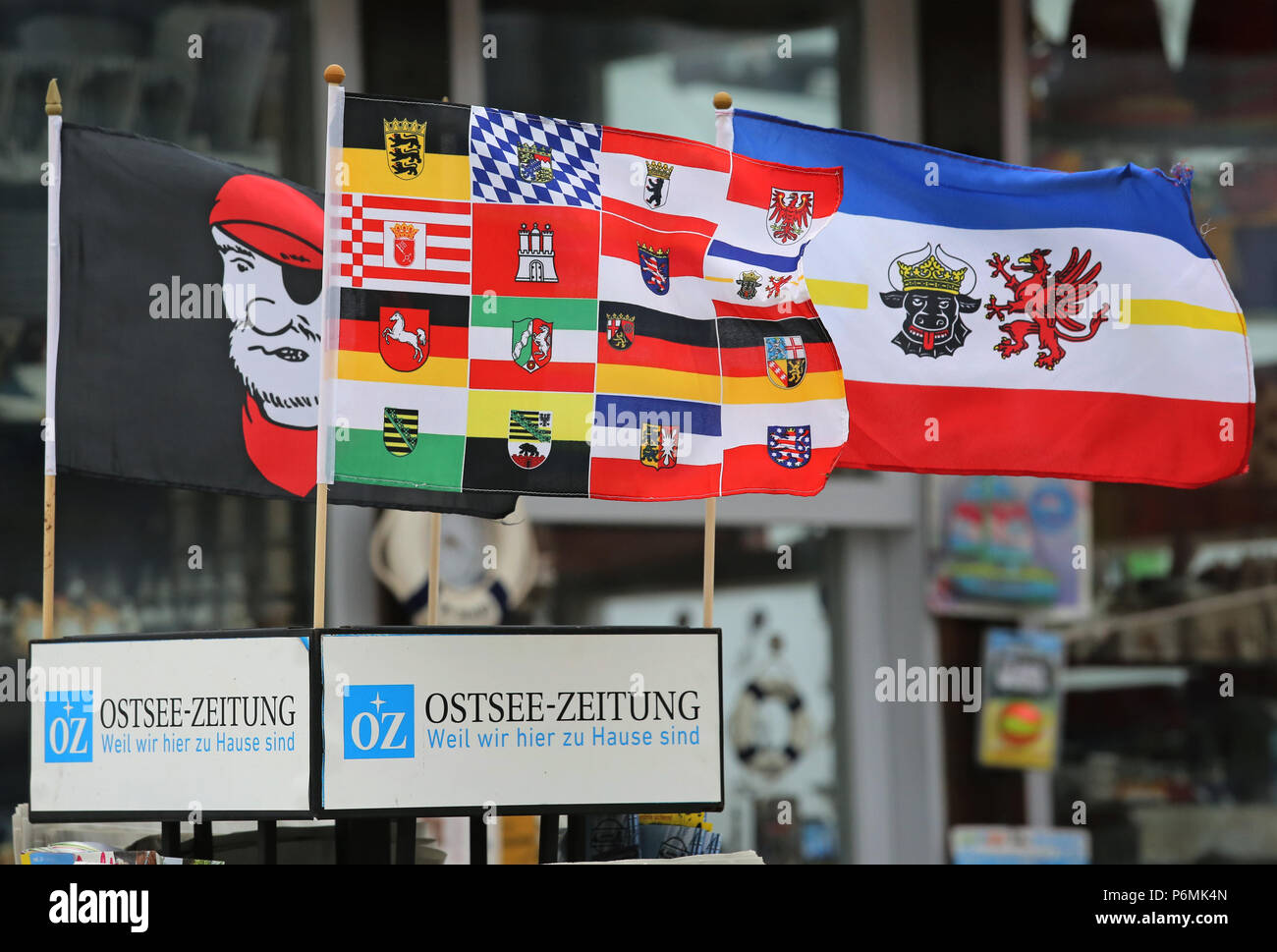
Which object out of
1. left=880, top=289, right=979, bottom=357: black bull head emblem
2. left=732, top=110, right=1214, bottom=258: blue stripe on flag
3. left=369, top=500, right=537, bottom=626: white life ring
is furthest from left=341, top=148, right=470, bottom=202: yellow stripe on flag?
left=369, top=500, right=537, bottom=626: white life ring

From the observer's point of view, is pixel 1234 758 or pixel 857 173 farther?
pixel 1234 758

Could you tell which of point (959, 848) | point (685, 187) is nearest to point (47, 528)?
point (685, 187)

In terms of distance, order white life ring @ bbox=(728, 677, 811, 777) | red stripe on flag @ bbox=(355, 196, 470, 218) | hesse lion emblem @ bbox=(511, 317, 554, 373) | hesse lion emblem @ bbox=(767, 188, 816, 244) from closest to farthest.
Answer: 1. red stripe on flag @ bbox=(355, 196, 470, 218)
2. hesse lion emblem @ bbox=(511, 317, 554, 373)
3. hesse lion emblem @ bbox=(767, 188, 816, 244)
4. white life ring @ bbox=(728, 677, 811, 777)

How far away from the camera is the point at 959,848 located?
8391mm

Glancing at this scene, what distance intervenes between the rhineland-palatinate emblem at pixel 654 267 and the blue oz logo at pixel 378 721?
127 cm

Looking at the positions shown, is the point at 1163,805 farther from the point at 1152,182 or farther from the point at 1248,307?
the point at 1152,182

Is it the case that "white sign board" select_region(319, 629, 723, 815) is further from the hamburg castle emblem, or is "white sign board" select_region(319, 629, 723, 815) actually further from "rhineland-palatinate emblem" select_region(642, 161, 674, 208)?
"rhineland-palatinate emblem" select_region(642, 161, 674, 208)

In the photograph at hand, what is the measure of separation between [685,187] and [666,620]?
3922mm

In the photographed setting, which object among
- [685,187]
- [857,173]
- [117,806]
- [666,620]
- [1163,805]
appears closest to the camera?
[117,806]

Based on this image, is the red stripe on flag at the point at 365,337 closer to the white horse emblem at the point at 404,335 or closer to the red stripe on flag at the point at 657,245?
the white horse emblem at the point at 404,335

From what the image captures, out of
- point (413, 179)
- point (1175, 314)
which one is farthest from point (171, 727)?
point (1175, 314)

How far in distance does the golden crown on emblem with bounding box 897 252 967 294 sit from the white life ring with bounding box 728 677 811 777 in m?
3.38

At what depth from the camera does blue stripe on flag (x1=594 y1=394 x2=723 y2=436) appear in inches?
165

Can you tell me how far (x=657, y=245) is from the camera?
4324mm
